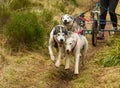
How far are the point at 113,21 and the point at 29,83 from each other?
137 inches

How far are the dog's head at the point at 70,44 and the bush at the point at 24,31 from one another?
1.28m

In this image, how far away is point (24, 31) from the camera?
24.0 ft

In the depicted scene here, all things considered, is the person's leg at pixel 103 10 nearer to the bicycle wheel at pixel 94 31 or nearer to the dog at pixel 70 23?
the bicycle wheel at pixel 94 31

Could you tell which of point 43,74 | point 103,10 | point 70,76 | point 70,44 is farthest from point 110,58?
point 103,10

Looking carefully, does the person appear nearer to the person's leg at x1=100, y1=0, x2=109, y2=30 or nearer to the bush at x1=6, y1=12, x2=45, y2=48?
the person's leg at x1=100, y1=0, x2=109, y2=30

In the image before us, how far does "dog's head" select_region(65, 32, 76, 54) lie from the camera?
243 inches

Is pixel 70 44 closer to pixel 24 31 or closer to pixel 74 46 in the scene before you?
pixel 74 46

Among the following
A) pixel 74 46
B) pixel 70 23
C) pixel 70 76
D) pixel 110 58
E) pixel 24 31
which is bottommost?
pixel 70 76

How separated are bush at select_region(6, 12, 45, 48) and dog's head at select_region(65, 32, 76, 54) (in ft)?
4.19

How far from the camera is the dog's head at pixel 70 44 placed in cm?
616

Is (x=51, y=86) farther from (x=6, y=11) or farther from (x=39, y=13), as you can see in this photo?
(x=39, y=13)

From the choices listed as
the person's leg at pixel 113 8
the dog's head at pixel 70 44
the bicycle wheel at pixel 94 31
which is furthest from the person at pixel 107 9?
the dog's head at pixel 70 44

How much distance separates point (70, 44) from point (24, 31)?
1427mm

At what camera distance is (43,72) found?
6410mm
